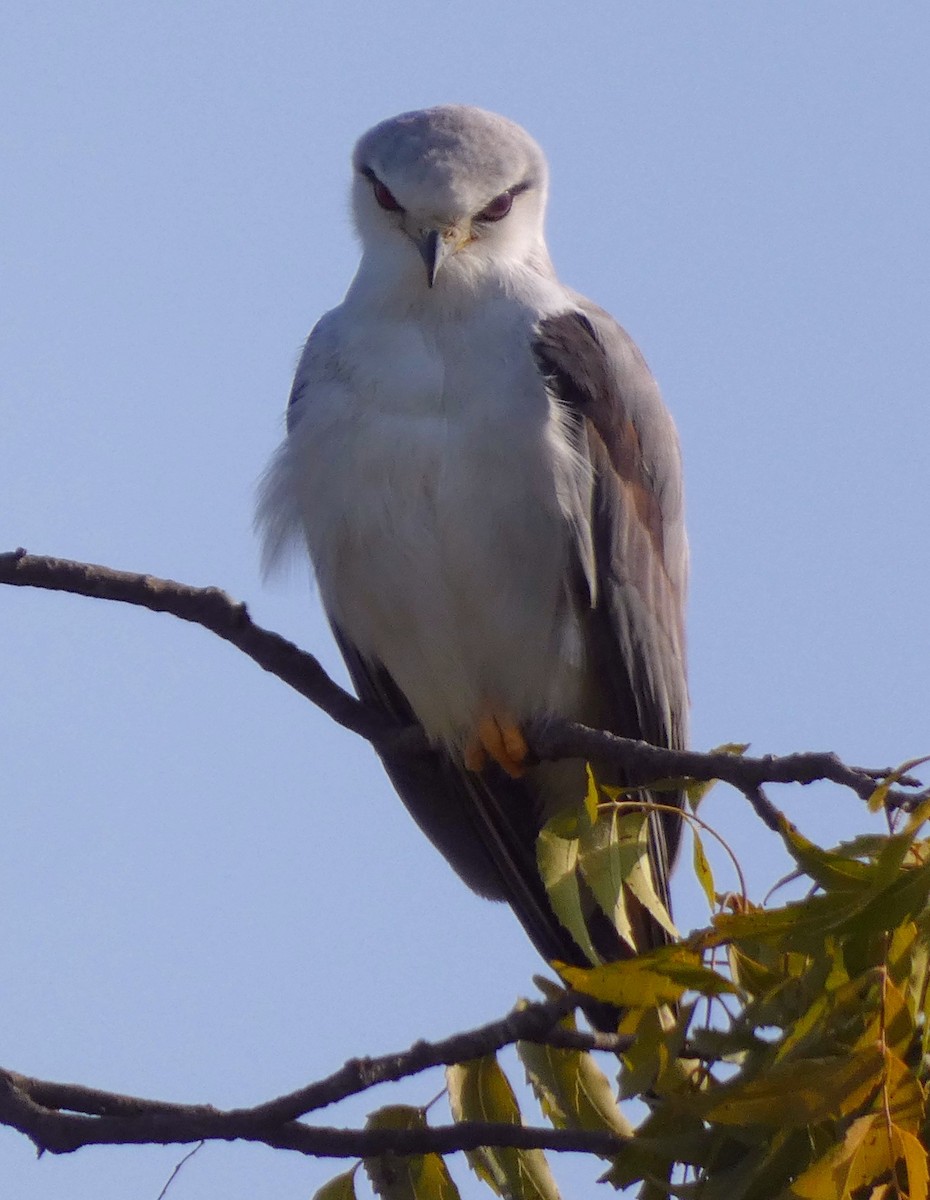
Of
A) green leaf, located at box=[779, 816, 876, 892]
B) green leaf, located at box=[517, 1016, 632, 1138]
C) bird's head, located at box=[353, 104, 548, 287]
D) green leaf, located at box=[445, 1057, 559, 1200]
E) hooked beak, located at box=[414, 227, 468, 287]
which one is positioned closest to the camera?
green leaf, located at box=[779, 816, 876, 892]

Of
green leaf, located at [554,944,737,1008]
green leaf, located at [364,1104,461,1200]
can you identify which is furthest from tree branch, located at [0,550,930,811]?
green leaf, located at [364,1104,461,1200]

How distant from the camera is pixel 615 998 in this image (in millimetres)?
3078

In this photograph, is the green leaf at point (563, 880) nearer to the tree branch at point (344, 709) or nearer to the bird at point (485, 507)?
→ the tree branch at point (344, 709)

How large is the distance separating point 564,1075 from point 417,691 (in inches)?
77.6

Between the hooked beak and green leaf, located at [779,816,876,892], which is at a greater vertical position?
the hooked beak

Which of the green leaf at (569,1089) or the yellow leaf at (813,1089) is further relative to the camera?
the green leaf at (569,1089)

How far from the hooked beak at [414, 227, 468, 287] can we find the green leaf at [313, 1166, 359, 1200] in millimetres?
2639

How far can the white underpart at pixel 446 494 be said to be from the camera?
504 centimetres

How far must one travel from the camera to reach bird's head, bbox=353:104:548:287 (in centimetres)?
548

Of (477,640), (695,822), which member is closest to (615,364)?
(477,640)

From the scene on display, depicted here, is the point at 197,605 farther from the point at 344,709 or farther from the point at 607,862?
the point at 607,862

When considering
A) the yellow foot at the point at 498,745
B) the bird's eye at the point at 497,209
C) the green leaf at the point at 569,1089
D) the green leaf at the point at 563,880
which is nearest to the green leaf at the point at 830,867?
the green leaf at the point at 563,880

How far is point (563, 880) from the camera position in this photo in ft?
11.9

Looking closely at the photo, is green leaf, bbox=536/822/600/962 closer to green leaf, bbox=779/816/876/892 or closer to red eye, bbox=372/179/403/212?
green leaf, bbox=779/816/876/892
